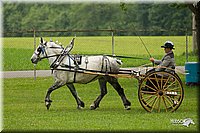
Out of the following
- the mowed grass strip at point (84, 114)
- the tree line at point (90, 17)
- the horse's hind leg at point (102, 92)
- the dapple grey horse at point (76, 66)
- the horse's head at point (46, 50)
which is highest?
the tree line at point (90, 17)

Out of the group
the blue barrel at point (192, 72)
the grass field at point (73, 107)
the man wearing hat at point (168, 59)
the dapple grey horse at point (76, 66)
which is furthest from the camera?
the blue barrel at point (192, 72)

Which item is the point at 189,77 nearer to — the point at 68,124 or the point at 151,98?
the point at 151,98

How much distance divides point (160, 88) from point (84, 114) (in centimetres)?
169

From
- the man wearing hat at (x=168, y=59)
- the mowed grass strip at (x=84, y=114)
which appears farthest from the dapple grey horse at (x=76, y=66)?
the man wearing hat at (x=168, y=59)

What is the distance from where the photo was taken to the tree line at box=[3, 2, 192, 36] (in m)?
21.9

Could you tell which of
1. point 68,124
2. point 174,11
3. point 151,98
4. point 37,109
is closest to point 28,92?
point 37,109

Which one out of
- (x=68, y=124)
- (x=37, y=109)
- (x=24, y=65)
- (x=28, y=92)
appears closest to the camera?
(x=68, y=124)

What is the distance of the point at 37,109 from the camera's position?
1417 cm

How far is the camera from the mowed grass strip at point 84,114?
35.8ft

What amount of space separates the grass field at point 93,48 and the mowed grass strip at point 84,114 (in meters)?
4.88

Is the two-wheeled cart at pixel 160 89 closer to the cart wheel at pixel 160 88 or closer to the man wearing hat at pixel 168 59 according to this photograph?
the cart wheel at pixel 160 88

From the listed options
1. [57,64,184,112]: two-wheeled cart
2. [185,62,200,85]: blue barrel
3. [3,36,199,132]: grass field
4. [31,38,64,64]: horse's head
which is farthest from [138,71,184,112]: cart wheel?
[185,62,200,85]: blue barrel

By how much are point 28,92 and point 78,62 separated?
17.7 ft

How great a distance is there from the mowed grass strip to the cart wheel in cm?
28
